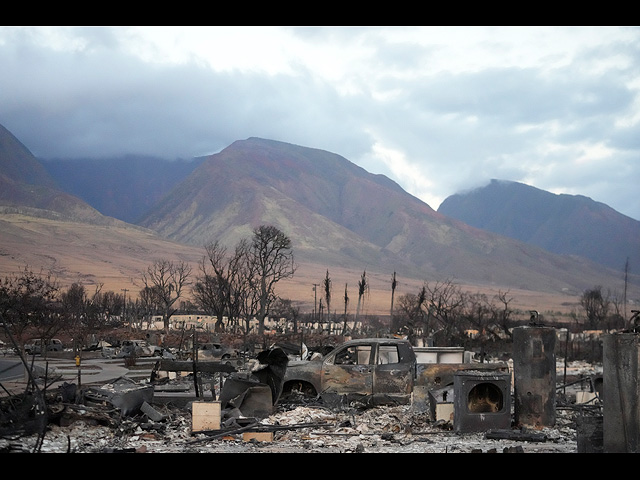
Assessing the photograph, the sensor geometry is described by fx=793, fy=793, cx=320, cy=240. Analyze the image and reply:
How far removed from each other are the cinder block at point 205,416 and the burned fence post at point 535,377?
5.66 meters

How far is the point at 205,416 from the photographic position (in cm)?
1398

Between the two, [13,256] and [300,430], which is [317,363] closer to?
[300,430]

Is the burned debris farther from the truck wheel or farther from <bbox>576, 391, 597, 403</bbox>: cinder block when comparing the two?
<bbox>576, 391, 597, 403</bbox>: cinder block

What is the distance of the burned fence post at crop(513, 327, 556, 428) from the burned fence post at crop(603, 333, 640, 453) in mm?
3682

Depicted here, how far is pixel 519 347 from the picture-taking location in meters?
15.3

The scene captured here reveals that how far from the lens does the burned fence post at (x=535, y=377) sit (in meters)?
15.0

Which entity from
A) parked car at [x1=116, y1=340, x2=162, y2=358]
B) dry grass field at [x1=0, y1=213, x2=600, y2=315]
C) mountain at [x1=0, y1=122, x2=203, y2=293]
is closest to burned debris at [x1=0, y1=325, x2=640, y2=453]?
parked car at [x1=116, y1=340, x2=162, y2=358]

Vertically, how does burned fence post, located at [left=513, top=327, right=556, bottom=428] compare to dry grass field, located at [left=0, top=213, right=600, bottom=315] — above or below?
below

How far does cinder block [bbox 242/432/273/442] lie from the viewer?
529 inches

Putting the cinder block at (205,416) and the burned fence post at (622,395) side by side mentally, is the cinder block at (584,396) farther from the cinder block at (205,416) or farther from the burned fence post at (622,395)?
the cinder block at (205,416)

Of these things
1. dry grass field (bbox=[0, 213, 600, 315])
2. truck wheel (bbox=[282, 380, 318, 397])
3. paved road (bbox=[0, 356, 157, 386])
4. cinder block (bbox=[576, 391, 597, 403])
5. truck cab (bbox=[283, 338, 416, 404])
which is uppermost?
dry grass field (bbox=[0, 213, 600, 315])

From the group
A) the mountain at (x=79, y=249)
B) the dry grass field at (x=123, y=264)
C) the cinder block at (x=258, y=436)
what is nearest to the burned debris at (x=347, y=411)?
the cinder block at (x=258, y=436)

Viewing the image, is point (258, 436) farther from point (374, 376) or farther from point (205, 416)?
→ point (374, 376)
